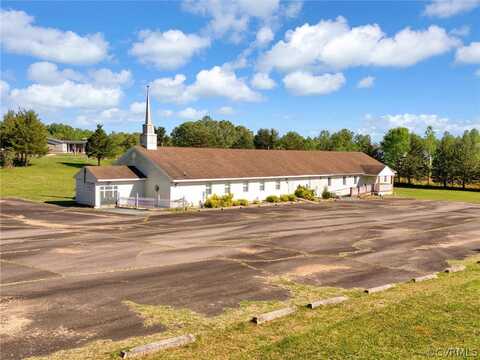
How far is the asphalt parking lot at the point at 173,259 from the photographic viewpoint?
1084 centimetres

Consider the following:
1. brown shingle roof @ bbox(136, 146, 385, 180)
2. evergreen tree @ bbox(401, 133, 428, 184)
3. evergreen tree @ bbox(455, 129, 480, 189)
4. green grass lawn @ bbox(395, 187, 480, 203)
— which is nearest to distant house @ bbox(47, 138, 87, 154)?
brown shingle roof @ bbox(136, 146, 385, 180)

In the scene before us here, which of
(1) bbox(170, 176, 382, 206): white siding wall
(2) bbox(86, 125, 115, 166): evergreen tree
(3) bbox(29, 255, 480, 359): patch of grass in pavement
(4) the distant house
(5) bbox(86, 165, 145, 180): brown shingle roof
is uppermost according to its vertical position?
(4) the distant house

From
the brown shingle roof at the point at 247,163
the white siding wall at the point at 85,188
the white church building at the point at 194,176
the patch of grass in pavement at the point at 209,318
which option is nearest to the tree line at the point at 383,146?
the brown shingle roof at the point at 247,163

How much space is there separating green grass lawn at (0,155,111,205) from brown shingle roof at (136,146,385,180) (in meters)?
10.8

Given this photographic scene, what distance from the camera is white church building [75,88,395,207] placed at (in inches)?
1487

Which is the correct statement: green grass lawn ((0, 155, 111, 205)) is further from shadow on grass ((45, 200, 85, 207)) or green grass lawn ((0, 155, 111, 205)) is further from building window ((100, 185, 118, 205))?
building window ((100, 185, 118, 205))

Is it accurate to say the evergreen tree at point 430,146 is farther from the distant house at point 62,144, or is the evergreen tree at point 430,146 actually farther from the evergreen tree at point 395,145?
the distant house at point 62,144

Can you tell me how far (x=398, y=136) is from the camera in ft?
278

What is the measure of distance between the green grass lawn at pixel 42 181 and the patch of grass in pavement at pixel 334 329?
33.2 m

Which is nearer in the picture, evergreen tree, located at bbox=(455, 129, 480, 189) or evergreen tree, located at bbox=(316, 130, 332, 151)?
evergreen tree, located at bbox=(455, 129, 480, 189)

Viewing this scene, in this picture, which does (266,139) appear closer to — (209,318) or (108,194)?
(108,194)

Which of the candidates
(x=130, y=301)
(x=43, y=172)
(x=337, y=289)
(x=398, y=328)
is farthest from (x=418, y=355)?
(x=43, y=172)

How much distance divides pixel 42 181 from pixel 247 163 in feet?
101

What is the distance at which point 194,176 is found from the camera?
38719mm
